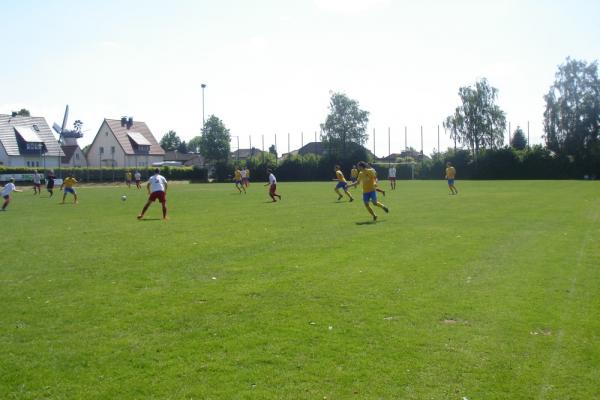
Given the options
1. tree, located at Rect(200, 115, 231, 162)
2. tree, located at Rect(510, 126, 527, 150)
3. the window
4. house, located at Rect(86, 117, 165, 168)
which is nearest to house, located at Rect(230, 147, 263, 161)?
tree, located at Rect(200, 115, 231, 162)

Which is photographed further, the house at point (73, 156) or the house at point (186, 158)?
the house at point (186, 158)

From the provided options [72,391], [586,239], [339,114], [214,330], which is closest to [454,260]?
[586,239]

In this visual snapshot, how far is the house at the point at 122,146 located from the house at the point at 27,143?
32.0 ft

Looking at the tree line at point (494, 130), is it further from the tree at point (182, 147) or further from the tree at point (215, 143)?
the tree at point (182, 147)

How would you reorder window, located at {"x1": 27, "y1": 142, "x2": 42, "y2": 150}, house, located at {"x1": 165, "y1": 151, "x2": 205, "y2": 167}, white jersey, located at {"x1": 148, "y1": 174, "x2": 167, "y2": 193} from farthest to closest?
1. house, located at {"x1": 165, "y1": 151, "x2": 205, "y2": 167}
2. window, located at {"x1": 27, "y1": 142, "x2": 42, "y2": 150}
3. white jersey, located at {"x1": 148, "y1": 174, "x2": 167, "y2": 193}

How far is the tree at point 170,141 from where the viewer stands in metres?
159

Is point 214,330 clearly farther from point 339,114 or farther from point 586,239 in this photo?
point 339,114

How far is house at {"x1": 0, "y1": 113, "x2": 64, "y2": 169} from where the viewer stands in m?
76.6

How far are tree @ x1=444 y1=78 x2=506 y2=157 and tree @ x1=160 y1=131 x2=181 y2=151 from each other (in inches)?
3815

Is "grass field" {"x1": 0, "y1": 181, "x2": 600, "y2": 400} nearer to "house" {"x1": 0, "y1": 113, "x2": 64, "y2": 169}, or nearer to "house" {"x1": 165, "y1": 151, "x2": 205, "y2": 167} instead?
"house" {"x1": 0, "y1": 113, "x2": 64, "y2": 169}

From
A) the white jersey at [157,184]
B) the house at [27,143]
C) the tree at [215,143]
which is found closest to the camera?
the white jersey at [157,184]

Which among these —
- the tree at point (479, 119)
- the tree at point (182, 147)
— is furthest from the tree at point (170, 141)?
the tree at point (479, 119)

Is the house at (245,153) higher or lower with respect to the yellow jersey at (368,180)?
higher

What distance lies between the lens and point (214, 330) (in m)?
6.62
